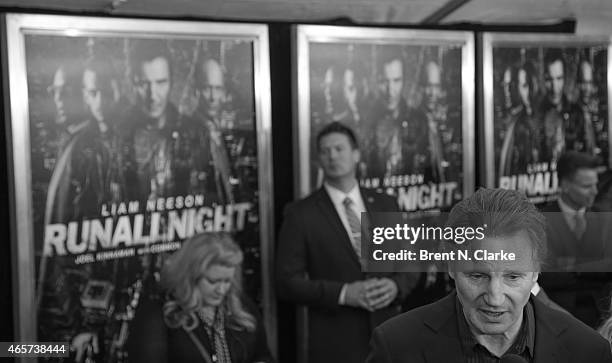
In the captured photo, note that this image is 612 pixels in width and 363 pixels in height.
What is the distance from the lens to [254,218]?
1757mm

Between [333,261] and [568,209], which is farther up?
[568,209]

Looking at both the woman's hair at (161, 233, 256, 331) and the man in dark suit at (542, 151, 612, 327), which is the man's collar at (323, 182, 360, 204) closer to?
the woman's hair at (161, 233, 256, 331)

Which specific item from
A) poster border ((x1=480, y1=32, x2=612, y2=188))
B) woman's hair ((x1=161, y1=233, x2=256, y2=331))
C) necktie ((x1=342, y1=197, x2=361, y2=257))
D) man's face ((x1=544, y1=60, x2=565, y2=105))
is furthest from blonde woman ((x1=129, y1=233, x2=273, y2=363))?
man's face ((x1=544, y1=60, x2=565, y2=105))

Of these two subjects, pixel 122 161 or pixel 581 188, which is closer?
pixel 581 188

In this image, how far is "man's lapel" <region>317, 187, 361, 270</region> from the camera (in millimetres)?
1401

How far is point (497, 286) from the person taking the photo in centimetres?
66

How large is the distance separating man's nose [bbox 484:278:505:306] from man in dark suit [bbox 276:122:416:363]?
1.88 feet

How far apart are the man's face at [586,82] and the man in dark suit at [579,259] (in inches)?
30.2

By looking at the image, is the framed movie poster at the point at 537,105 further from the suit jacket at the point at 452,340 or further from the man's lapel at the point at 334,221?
the suit jacket at the point at 452,340

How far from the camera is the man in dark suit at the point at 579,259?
2.63 ft

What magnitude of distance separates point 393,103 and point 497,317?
1.20 m

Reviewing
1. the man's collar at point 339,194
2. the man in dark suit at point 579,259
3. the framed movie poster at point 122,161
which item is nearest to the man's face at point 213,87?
the framed movie poster at point 122,161

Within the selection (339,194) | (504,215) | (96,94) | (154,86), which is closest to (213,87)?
(154,86)

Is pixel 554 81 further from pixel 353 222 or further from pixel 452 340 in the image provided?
pixel 452 340
